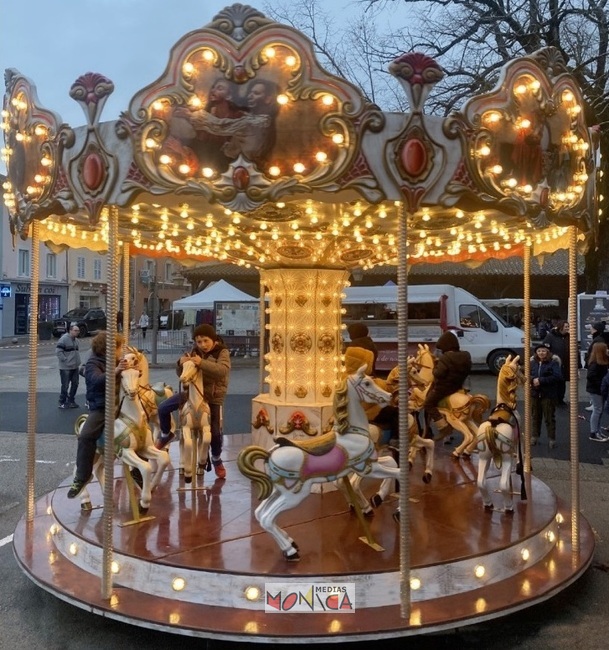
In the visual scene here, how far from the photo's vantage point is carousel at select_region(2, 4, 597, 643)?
385cm

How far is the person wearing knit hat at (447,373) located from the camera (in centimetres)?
738

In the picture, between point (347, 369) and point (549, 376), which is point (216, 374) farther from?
point (549, 376)

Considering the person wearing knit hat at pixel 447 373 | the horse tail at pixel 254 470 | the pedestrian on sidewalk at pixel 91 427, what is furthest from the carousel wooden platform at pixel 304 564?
the person wearing knit hat at pixel 447 373

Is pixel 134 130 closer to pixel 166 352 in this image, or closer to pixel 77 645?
pixel 77 645

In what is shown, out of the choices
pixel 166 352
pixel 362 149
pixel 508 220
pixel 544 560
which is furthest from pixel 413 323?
pixel 362 149

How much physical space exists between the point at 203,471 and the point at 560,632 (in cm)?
388

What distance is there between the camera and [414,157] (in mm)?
3887

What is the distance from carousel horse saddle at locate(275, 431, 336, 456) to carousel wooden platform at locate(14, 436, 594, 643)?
734 millimetres

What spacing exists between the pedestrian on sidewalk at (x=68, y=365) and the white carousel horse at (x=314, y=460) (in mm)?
10209

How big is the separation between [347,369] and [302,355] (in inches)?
77.0

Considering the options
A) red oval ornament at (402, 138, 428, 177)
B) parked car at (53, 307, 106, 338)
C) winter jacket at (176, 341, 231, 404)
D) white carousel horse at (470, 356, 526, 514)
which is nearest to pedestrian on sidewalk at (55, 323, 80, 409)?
winter jacket at (176, 341, 231, 404)

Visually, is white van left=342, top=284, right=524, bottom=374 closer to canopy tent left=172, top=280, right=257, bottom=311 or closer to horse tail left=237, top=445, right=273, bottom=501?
canopy tent left=172, top=280, right=257, bottom=311

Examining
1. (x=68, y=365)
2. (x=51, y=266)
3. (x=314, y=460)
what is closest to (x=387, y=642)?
(x=314, y=460)

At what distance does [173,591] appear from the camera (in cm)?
419
